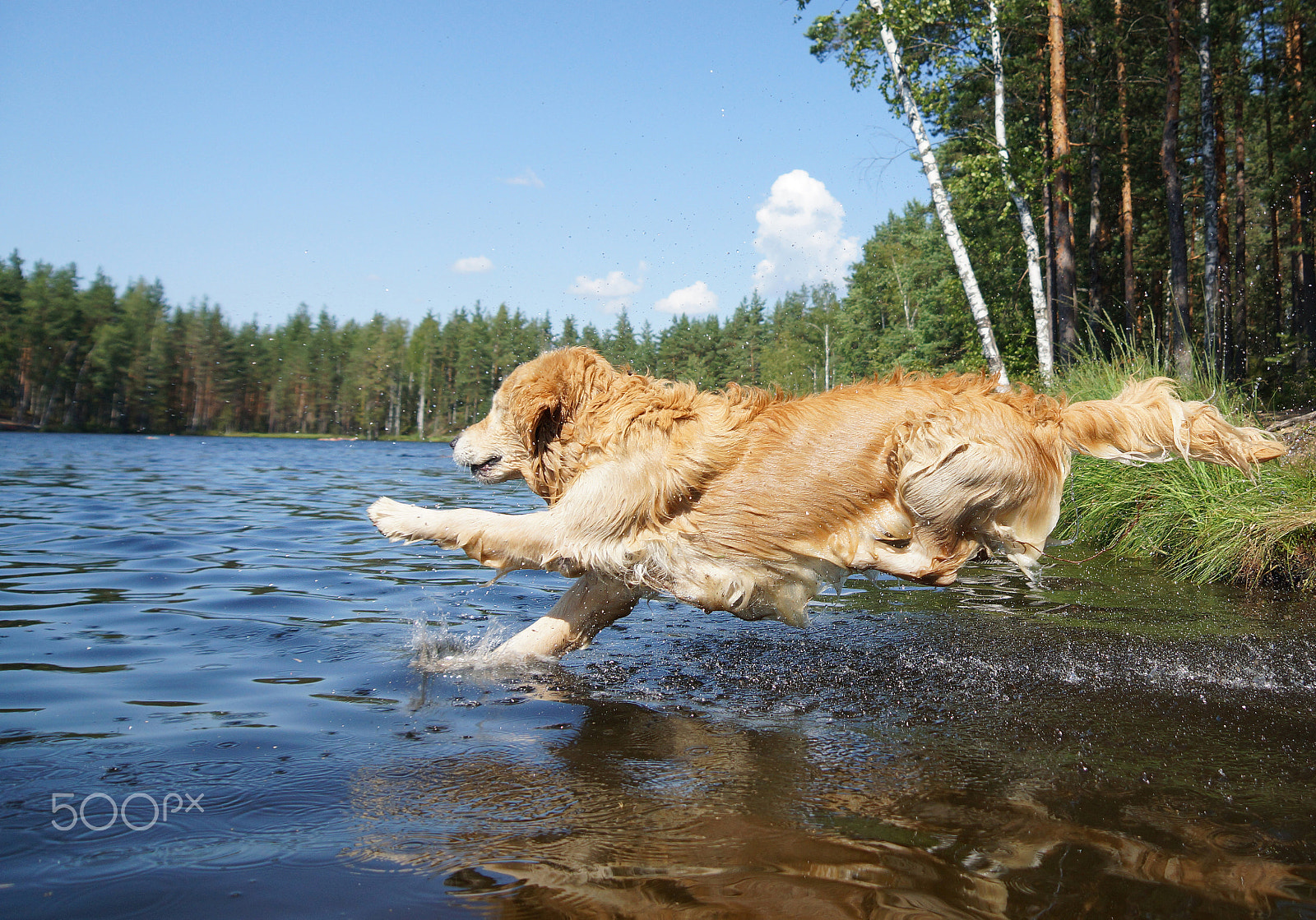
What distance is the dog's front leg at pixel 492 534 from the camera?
4941 mm

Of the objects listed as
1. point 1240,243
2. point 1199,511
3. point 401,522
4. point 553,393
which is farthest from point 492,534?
point 1240,243

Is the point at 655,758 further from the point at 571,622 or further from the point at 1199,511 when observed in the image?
the point at 1199,511

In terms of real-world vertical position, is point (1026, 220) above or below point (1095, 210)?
below

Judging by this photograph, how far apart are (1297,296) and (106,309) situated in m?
85.4

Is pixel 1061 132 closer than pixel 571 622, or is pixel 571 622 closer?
pixel 571 622

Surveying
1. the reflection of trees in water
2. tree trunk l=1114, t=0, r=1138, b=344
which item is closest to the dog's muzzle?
the reflection of trees in water

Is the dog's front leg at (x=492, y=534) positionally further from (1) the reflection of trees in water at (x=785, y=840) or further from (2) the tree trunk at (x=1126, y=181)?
(2) the tree trunk at (x=1126, y=181)

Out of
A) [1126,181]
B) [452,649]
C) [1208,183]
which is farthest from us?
[1126,181]

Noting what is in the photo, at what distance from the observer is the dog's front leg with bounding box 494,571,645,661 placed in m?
5.35

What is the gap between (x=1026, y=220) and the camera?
1939 cm

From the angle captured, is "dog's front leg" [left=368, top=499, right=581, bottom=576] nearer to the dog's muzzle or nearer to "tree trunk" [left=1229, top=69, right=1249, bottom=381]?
the dog's muzzle

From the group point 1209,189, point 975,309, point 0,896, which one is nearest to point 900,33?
point 975,309

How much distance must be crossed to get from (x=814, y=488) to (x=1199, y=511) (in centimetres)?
649

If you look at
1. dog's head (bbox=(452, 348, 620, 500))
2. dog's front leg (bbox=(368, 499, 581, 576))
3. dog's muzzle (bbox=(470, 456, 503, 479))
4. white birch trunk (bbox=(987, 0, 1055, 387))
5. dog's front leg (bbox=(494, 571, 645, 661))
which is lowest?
dog's front leg (bbox=(494, 571, 645, 661))
